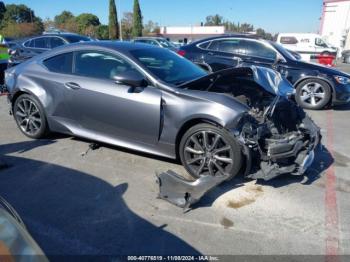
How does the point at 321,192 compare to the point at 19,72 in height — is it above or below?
below

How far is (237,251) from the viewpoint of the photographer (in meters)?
2.79

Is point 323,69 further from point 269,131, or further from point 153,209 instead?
point 153,209

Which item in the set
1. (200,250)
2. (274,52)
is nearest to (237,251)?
(200,250)

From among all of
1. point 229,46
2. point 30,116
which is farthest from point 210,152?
point 229,46

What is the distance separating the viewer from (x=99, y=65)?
4602 mm

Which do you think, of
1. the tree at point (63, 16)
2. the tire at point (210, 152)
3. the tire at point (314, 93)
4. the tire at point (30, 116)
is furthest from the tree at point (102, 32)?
the tire at point (210, 152)

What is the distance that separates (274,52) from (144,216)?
20.5 ft

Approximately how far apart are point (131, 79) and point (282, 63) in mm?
5156

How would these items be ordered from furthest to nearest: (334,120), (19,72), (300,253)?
(334,120)
(19,72)
(300,253)

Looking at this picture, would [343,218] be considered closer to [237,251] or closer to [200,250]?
[237,251]

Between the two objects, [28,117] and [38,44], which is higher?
[38,44]

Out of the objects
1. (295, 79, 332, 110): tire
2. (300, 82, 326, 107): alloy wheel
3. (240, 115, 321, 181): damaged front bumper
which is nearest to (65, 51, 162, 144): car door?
(240, 115, 321, 181): damaged front bumper

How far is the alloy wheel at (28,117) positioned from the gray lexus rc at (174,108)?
0.06 meters

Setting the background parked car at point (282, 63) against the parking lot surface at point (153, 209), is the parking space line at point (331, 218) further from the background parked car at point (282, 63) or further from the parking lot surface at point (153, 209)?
the background parked car at point (282, 63)
